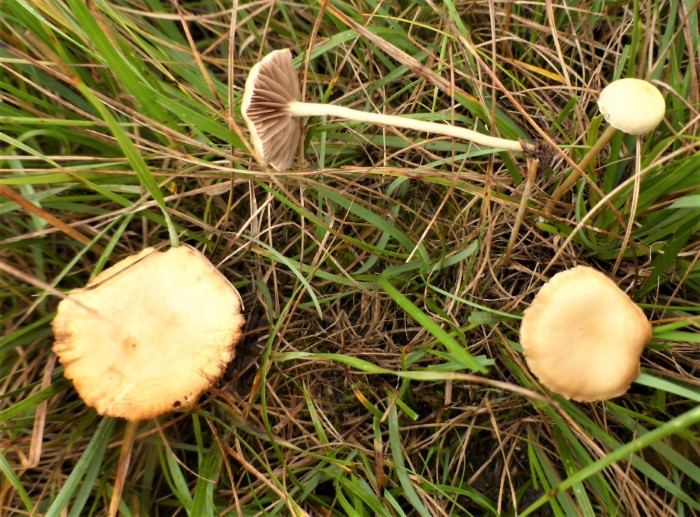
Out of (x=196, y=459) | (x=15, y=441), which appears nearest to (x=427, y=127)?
(x=196, y=459)

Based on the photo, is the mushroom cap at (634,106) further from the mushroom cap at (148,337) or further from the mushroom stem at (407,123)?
the mushroom cap at (148,337)

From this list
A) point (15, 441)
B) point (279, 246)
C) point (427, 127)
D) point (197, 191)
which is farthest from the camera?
point (279, 246)

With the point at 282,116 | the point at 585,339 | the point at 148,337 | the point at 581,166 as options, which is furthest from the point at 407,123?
the point at 148,337

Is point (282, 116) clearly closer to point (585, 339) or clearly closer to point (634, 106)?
point (634, 106)

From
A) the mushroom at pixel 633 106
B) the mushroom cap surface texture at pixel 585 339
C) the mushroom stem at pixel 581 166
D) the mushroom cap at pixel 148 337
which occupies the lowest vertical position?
the mushroom cap at pixel 148 337

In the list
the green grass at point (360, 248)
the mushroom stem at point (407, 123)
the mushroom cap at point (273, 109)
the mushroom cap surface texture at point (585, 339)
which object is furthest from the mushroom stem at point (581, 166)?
the mushroom cap at point (273, 109)

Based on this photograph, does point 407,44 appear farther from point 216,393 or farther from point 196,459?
point 196,459

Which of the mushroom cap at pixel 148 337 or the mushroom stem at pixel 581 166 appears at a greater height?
the mushroom stem at pixel 581 166
